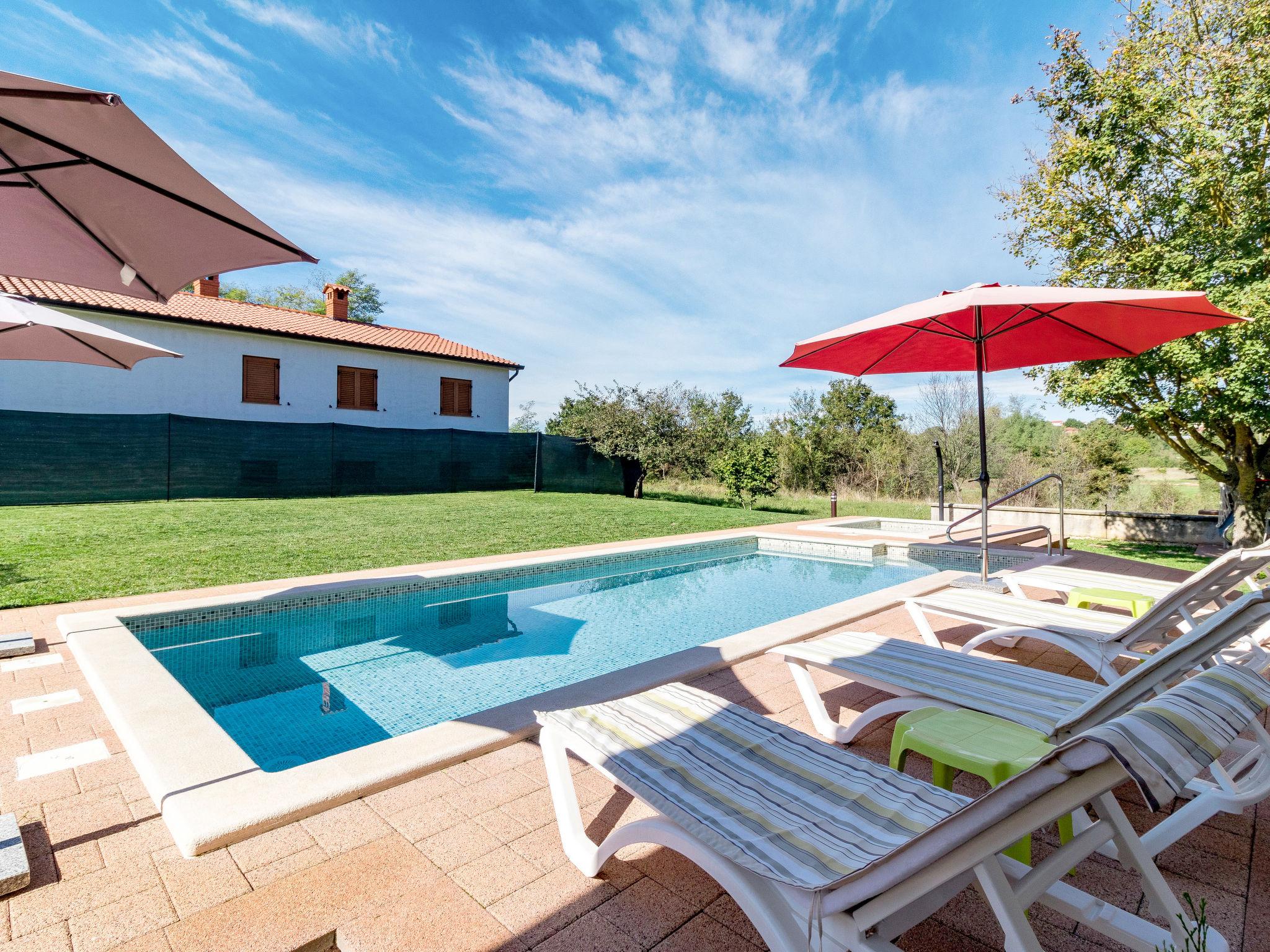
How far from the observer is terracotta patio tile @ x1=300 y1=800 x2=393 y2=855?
2.09m

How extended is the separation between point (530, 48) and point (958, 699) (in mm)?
15223

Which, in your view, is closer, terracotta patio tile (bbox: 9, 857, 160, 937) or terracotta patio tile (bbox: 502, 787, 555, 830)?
terracotta patio tile (bbox: 9, 857, 160, 937)

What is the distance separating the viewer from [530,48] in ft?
44.1

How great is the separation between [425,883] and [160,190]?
266 cm

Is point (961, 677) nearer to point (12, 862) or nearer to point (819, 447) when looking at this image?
point (12, 862)

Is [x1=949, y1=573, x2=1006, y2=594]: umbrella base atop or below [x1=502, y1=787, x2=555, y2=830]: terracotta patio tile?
atop

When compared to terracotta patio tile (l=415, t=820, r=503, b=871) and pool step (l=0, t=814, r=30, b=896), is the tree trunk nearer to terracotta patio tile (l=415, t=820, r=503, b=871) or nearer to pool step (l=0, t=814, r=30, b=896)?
terracotta patio tile (l=415, t=820, r=503, b=871)

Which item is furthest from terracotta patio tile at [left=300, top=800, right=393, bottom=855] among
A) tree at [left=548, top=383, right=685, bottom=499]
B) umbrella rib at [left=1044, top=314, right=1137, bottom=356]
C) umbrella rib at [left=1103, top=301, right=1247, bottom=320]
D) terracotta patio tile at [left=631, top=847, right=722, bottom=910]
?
tree at [left=548, top=383, right=685, bottom=499]

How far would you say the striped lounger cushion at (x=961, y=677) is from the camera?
227cm

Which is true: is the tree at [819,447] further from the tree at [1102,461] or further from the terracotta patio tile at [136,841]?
the terracotta patio tile at [136,841]

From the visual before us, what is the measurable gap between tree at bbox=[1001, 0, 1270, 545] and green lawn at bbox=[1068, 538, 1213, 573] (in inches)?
34.9

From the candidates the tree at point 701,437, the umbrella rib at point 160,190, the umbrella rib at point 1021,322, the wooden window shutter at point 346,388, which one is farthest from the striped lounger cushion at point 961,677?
the wooden window shutter at point 346,388

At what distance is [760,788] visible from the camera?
167 centimetres

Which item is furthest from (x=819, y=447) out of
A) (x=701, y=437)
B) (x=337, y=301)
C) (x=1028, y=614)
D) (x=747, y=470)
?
(x=1028, y=614)
